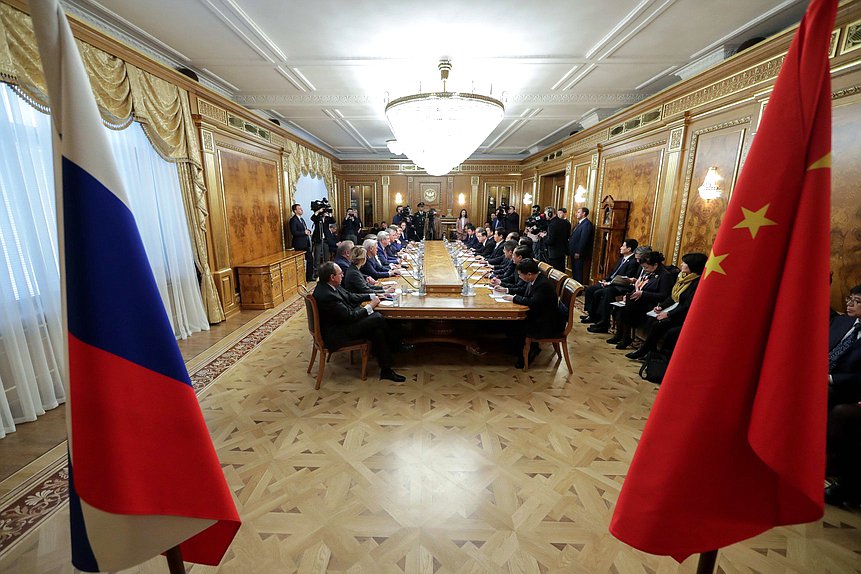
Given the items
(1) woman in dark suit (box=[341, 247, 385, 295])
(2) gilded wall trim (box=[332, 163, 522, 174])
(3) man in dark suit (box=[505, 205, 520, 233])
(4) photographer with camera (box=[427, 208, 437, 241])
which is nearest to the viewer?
(1) woman in dark suit (box=[341, 247, 385, 295])

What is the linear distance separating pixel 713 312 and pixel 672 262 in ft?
16.9

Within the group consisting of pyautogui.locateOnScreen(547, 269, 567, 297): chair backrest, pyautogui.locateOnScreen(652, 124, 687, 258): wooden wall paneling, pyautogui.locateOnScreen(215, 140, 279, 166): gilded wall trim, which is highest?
pyautogui.locateOnScreen(215, 140, 279, 166): gilded wall trim

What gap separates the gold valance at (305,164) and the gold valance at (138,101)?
133 inches

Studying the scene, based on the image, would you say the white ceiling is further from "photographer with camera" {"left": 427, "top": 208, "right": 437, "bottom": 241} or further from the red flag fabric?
"photographer with camera" {"left": 427, "top": 208, "right": 437, "bottom": 241}

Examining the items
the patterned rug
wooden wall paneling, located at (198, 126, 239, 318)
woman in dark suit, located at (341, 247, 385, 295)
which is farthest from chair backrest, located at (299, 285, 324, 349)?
wooden wall paneling, located at (198, 126, 239, 318)

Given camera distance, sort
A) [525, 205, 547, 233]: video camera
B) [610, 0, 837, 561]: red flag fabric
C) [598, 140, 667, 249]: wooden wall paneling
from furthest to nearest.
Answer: [525, 205, 547, 233]: video camera < [598, 140, 667, 249]: wooden wall paneling < [610, 0, 837, 561]: red flag fabric

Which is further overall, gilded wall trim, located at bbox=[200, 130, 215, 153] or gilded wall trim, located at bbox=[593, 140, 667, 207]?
gilded wall trim, located at bbox=[593, 140, 667, 207]

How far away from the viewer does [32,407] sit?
9.35 ft

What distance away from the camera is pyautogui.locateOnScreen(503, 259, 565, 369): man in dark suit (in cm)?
371

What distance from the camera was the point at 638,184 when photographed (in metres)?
6.00

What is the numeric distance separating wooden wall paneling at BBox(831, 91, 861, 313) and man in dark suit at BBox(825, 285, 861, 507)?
601mm

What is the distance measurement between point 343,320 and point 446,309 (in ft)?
3.36

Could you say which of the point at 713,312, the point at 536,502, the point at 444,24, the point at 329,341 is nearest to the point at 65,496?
the point at 329,341

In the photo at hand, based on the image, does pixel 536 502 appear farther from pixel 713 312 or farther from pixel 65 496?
pixel 65 496
